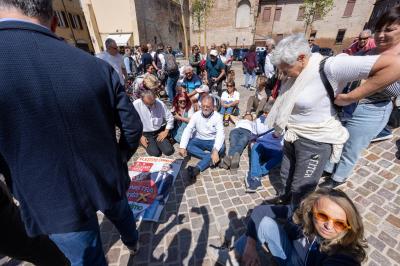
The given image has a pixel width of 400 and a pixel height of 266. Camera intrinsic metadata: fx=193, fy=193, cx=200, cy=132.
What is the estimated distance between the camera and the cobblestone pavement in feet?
7.52

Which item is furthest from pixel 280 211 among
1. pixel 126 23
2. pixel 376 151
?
pixel 126 23

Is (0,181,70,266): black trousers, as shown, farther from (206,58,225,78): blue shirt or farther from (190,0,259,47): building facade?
(190,0,259,47): building facade

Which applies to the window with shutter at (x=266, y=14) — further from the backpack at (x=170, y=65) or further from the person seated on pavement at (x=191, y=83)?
the person seated on pavement at (x=191, y=83)

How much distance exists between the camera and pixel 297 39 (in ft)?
5.51

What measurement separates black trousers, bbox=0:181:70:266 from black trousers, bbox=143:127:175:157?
2589 mm

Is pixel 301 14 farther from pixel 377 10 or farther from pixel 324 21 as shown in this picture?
pixel 377 10

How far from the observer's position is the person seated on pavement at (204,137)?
3.60 m

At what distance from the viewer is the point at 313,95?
174 centimetres

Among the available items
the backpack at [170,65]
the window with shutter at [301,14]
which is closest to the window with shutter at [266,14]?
the window with shutter at [301,14]

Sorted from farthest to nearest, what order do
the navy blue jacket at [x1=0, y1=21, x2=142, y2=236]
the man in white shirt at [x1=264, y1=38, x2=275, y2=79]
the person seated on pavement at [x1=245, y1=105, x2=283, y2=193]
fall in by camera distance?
the man in white shirt at [x1=264, y1=38, x2=275, y2=79] → the person seated on pavement at [x1=245, y1=105, x2=283, y2=193] → the navy blue jacket at [x1=0, y1=21, x2=142, y2=236]

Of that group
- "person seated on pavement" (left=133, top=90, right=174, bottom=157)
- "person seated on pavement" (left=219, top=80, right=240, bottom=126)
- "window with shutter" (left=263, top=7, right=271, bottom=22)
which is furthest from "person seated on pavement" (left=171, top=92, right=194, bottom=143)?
"window with shutter" (left=263, top=7, right=271, bottom=22)

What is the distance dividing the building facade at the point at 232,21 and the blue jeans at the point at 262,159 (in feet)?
95.0

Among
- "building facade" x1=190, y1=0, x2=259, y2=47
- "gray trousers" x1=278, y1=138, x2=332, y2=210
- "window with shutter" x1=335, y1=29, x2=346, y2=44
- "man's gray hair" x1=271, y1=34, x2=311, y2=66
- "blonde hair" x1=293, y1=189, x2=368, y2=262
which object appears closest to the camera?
"blonde hair" x1=293, y1=189, x2=368, y2=262

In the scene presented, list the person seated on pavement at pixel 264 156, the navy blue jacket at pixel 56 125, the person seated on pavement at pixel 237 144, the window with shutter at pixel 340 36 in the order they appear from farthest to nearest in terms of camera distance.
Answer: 1. the window with shutter at pixel 340 36
2. the person seated on pavement at pixel 237 144
3. the person seated on pavement at pixel 264 156
4. the navy blue jacket at pixel 56 125
